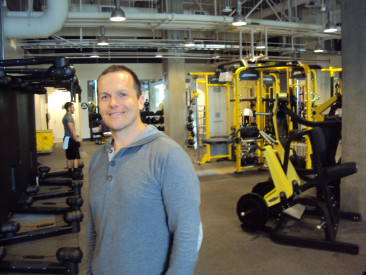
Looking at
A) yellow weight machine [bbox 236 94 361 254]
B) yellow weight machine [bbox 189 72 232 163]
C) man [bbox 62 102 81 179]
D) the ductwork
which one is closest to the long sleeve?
yellow weight machine [bbox 236 94 361 254]

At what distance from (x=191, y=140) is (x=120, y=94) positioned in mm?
9541

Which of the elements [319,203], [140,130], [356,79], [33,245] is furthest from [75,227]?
[356,79]

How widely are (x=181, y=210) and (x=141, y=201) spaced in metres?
0.14

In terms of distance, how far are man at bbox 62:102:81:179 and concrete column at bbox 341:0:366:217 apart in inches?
195

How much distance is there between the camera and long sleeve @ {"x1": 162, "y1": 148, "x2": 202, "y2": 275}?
1.15m

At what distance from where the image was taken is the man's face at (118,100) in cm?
133

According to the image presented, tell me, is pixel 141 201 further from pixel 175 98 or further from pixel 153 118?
pixel 153 118

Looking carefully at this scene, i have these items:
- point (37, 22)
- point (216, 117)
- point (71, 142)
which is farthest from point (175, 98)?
point (37, 22)

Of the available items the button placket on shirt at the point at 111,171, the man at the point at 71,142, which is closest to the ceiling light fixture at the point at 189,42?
the man at the point at 71,142

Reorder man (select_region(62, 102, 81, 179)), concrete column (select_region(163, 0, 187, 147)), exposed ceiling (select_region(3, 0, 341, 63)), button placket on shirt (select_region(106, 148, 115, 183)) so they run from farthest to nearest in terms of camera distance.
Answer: concrete column (select_region(163, 0, 187, 147)) → man (select_region(62, 102, 81, 179)) → exposed ceiling (select_region(3, 0, 341, 63)) → button placket on shirt (select_region(106, 148, 115, 183))

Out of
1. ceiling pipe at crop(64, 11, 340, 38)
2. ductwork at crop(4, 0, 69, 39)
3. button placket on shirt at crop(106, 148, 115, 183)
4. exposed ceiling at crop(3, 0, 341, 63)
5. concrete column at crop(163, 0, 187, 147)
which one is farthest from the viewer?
concrete column at crop(163, 0, 187, 147)

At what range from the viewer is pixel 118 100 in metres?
1.33

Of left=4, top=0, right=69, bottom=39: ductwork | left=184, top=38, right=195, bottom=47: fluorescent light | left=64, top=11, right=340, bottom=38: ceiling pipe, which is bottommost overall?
left=4, top=0, right=69, bottom=39: ductwork

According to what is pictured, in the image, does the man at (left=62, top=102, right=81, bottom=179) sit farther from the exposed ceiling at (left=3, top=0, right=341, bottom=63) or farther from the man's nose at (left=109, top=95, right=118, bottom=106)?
the man's nose at (left=109, top=95, right=118, bottom=106)
